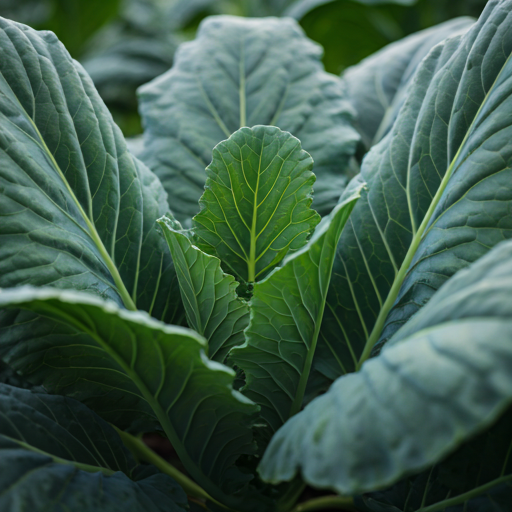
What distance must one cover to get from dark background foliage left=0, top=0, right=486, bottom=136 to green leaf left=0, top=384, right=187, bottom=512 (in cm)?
169

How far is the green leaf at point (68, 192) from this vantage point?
66 cm

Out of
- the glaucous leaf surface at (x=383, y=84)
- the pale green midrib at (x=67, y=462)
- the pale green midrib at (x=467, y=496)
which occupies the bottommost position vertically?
the pale green midrib at (x=467, y=496)

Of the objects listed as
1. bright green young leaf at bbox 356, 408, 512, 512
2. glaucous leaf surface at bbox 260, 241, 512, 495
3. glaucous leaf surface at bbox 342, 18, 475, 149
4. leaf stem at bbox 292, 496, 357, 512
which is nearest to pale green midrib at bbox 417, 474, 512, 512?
bright green young leaf at bbox 356, 408, 512, 512

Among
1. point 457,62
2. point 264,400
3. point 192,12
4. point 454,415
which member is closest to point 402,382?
point 454,415

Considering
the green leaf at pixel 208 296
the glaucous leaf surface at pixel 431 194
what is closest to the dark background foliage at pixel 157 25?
the glaucous leaf surface at pixel 431 194

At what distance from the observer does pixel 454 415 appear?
0.36m

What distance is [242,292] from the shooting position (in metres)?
0.74

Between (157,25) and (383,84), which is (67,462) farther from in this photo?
(157,25)

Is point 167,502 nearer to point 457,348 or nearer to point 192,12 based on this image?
point 457,348

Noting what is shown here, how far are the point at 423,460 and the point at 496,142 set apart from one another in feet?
1.57

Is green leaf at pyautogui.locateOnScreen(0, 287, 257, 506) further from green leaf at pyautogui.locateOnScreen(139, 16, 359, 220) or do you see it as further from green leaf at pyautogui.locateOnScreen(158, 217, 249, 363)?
green leaf at pyautogui.locateOnScreen(139, 16, 359, 220)

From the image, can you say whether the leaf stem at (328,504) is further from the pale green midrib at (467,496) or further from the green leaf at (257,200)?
the green leaf at (257,200)

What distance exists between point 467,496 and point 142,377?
440mm

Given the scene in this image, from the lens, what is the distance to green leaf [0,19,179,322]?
66 centimetres
